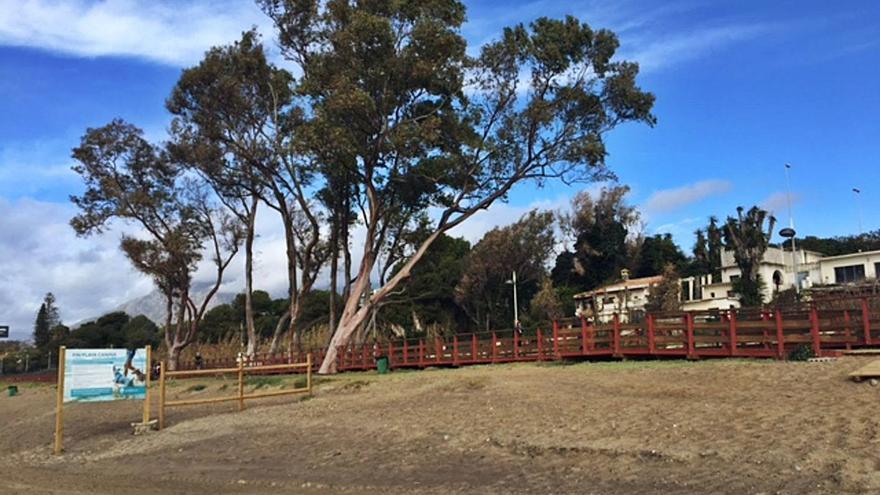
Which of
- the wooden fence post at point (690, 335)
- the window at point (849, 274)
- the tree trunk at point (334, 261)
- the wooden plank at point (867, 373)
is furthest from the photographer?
the window at point (849, 274)

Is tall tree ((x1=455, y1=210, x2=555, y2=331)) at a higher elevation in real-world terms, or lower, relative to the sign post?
higher

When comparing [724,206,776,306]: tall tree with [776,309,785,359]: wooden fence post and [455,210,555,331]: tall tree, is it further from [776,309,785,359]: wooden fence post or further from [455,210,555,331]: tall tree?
[776,309,785,359]: wooden fence post

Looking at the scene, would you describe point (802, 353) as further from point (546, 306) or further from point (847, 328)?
point (546, 306)

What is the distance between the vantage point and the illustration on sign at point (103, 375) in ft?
48.7

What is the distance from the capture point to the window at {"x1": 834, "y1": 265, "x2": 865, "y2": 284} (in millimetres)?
52781

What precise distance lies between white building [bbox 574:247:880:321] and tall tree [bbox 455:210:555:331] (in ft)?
16.1

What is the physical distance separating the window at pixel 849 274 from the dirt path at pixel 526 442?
41496 millimetres

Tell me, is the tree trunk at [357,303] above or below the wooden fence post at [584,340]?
above

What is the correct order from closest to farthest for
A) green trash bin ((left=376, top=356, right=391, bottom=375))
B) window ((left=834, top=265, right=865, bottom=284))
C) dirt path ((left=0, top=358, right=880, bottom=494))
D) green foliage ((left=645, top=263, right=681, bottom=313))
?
1. dirt path ((left=0, top=358, right=880, bottom=494))
2. green trash bin ((left=376, top=356, right=391, bottom=375))
3. green foliage ((left=645, top=263, right=681, bottom=313))
4. window ((left=834, top=265, right=865, bottom=284))

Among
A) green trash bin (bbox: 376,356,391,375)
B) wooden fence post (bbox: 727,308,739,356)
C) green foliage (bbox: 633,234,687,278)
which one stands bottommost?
green trash bin (bbox: 376,356,391,375)

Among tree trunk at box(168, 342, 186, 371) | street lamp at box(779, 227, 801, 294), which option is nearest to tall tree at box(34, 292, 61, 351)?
tree trunk at box(168, 342, 186, 371)

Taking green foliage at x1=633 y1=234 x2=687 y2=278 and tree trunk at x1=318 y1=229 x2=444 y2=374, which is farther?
green foliage at x1=633 y1=234 x2=687 y2=278

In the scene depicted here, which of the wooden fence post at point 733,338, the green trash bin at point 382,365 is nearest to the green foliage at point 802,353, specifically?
the wooden fence post at point 733,338

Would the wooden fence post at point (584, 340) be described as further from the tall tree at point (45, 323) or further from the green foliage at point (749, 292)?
the tall tree at point (45, 323)
